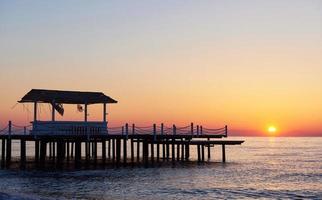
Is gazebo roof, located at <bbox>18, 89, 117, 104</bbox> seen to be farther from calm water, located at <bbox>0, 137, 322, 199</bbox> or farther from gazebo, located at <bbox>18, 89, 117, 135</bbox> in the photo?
calm water, located at <bbox>0, 137, 322, 199</bbox>

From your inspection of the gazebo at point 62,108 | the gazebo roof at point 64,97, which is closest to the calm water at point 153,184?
the gazebo at point 62,108

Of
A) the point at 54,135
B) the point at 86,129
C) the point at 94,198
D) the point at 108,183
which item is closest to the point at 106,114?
the point at 86,129

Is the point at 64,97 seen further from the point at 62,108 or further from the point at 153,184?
the point at 153,184

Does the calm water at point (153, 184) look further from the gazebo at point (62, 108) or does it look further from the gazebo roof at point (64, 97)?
the gazebo roof at point (64, 97)

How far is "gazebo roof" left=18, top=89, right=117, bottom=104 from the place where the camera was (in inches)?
1671

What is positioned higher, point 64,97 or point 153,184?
point 64,97

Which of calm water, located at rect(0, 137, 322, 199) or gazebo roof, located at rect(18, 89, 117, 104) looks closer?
calm water, located at rect(0, 137, 322, 199)

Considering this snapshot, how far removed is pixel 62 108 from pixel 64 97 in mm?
1172

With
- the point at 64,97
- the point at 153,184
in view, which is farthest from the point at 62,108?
the point at 153,184

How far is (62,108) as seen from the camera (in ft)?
144

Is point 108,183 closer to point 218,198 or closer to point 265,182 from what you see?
point 218,198

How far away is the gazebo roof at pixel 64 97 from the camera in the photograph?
1671 inches

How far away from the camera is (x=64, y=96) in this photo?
43.4 m

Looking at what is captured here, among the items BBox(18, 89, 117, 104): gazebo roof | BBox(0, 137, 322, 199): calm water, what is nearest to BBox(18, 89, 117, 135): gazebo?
BBox(18, 89, 117, 104): gazebo roof
